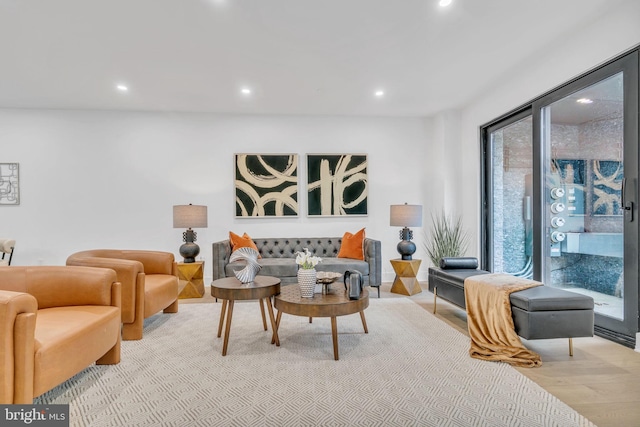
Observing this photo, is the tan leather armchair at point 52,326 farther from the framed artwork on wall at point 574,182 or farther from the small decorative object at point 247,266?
the framed artwork on wall at point 574,182

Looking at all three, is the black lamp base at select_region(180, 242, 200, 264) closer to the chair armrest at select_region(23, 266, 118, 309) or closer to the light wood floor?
the chair armrest at select_region(23, 266, 118, 309)

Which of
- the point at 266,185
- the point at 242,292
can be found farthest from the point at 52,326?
the point at 266,185

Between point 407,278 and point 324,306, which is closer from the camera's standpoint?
point 324,306

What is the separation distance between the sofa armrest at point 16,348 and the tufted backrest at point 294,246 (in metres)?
3.57

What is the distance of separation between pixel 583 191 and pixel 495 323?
1.84m

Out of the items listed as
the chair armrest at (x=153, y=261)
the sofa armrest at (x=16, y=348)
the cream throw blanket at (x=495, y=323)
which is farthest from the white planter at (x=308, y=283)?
the chair armrest at (x=153, y=261)

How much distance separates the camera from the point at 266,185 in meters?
5.59

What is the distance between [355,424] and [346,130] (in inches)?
187

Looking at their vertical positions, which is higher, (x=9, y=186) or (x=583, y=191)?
(x=9, y=186)

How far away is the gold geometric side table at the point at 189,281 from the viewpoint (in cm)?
463

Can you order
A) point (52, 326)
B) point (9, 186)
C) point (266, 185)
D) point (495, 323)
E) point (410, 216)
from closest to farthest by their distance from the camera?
1. point (52, 326)
2. point (495, 323)
3. point (410, 216)
4. point (9, 186)
5. point (266, 185)

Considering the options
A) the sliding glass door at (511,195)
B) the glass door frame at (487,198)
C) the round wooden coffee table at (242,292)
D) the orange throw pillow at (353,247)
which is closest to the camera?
the round wooden coffee table at (242,292)

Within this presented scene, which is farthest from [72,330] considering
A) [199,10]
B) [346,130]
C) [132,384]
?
[346,130]

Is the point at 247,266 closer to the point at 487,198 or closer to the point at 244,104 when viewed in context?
the point at 244,104
